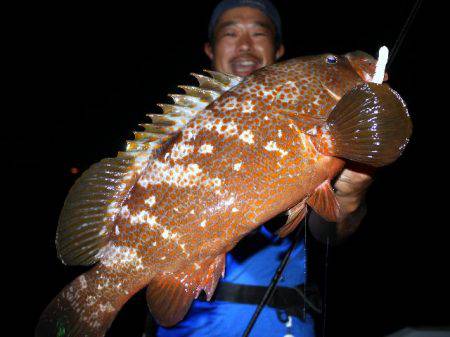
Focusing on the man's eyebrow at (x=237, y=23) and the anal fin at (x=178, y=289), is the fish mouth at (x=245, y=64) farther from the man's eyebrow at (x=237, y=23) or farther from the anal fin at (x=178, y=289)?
the anal fin at (x=178, y=289)

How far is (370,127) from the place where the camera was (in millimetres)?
1200

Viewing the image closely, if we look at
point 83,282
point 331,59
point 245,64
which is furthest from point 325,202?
point 245,64

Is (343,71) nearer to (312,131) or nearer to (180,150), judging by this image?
(312,131)

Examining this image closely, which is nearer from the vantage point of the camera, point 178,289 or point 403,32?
point 178,289

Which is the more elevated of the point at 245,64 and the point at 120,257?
the point at 245,64

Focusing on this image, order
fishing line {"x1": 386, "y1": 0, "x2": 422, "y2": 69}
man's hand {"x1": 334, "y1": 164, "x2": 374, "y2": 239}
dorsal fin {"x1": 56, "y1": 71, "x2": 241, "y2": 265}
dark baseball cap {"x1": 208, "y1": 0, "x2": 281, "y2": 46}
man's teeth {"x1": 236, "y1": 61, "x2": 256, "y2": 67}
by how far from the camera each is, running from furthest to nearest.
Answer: dark baseball cap {"x1": 208, "y1": 0, "x2": 281, "y2": 46} < man's teeth {"x1": 236, "y1": 61, "x2": 256, "y2": 67} < man's hand {"x1": 334, "y1": 164, "x2": 374, "y2": 239} < fishing line {"x1": 386, "y1": 0, "x2": 422, "y2": 69} < dorsal fin {"x1": 56, "y1": 71, "x2": 241, "y2": 265}

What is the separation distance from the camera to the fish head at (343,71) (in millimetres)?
1364

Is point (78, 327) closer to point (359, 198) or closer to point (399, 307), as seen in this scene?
point (359, 198)

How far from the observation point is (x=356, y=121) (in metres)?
1.20

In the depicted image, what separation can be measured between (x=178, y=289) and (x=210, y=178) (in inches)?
20.5

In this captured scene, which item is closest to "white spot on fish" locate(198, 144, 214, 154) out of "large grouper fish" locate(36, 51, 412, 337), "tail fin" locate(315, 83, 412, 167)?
"large grouper fish" locate(36, 51, 412, 337)

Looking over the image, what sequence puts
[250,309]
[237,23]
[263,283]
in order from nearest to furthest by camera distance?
[250,309] → [263,283] → [237,23]

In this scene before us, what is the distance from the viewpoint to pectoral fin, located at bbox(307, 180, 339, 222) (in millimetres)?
1310

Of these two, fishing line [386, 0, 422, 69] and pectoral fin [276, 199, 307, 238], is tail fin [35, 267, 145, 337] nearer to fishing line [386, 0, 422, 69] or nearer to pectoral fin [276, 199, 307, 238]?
pectoral fin [276, 199, 307, 238]
